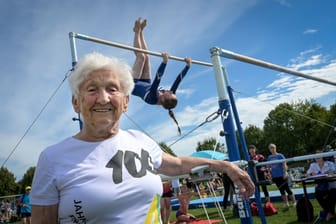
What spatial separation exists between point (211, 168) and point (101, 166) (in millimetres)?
630

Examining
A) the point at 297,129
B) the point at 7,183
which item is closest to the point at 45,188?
the point at 297,129

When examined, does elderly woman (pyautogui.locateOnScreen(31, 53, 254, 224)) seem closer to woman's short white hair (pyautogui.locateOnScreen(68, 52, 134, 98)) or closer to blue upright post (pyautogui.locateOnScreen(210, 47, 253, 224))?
woman's short white hair (pyautogui.locateOnScreen(68, 52, 134, 98))

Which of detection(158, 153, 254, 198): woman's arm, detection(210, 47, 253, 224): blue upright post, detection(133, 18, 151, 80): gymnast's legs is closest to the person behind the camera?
detection(158, 153, 254, 198): woman's arm

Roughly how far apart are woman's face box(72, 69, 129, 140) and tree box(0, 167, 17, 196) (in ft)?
168

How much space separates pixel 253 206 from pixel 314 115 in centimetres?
3850

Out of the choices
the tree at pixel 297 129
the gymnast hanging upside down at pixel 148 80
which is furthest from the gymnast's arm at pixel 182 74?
the tree at pixel 297 129

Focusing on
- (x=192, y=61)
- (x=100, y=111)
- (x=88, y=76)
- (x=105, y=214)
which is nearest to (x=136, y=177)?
(x=105, y=214)

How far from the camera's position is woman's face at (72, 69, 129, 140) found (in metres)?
1.44

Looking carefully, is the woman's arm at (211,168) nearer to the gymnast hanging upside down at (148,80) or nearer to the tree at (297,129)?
the gymnast hanging upside down at (148,80)

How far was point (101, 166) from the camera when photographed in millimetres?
1358

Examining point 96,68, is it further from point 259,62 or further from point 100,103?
point 259,62

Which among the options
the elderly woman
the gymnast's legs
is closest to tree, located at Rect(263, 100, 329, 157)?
the gymnast's legs

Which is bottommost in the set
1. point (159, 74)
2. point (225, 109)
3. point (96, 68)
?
point (96, 68)

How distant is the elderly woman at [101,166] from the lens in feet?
4.20
